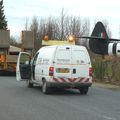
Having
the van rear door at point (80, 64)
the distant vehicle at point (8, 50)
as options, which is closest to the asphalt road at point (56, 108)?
the van rear door at point (80, 64)

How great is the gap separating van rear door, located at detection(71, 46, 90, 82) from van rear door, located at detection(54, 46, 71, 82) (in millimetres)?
213

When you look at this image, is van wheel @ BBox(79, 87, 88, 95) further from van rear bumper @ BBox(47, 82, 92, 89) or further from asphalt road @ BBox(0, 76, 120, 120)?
asphalt road @ BBox(0, 76, 120, 120)

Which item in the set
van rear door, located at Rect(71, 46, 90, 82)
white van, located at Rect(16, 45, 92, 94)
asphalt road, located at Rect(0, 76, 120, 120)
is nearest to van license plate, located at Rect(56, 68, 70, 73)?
white van, located at Rect(16, 45, 92, 94)

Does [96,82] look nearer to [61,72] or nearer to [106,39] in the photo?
[106,39]

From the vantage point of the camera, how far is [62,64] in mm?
19141

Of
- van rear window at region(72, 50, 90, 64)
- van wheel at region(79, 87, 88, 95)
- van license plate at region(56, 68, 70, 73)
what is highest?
van rear window at region(72, 50, 90, 64)

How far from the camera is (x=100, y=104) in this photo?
50.7 ft

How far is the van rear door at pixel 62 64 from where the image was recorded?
19031mm

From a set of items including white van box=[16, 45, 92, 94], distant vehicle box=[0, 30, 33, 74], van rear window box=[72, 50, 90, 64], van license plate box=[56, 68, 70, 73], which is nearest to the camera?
white van box=[16, 45, 92, 94]

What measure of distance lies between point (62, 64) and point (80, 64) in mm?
772

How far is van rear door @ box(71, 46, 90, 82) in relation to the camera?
19.2 metres

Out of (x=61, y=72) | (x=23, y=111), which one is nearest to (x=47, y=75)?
(x=61, y=72)

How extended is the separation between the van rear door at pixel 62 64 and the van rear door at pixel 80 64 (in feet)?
0.70

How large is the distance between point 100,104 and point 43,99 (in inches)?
98.0
